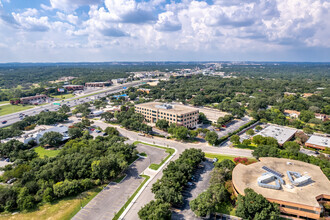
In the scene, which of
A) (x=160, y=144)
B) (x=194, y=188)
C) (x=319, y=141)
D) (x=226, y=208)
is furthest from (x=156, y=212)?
(x=319, y=141)

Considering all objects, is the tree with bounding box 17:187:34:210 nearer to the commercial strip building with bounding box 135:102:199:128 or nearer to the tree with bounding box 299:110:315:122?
the commercial strip building with bounding box 135:102:199:128

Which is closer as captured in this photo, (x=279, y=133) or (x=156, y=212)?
(x=156, y=212)

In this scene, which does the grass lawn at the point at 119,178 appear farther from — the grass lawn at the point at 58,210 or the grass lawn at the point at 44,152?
the grass lawn at the point at 44,152

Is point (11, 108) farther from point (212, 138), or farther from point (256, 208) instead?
point (256, 208)

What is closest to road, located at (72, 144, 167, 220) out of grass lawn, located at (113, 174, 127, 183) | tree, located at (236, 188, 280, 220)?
grass lawn, located at (113, 174, 127, 183)

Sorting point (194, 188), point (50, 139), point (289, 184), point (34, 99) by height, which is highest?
point (34, 99)

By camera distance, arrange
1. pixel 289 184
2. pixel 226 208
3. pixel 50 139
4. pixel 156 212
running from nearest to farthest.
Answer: pixel 156 212 < pixel 226 208 < pixel 289 184 < pixel 50 139
